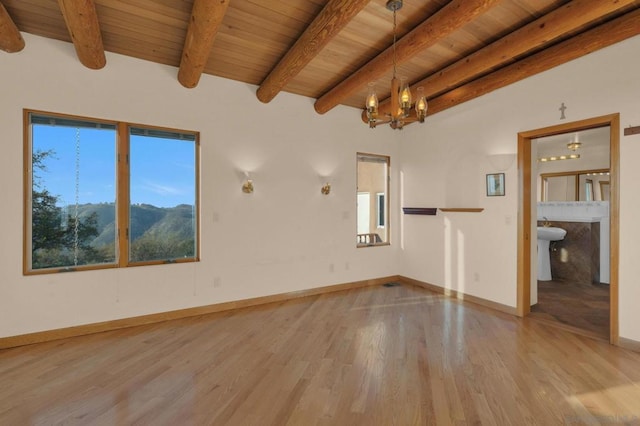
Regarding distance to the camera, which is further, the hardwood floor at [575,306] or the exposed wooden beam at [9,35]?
the hardwood floor at [575,306]

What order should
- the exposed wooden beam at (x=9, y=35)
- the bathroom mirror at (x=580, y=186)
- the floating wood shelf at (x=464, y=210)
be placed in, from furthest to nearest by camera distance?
1. the bathroom mirror at (x=580, y=186)
2. the floating wood shelf at (x=464, y=210)
3. the exposed wooden beam at (x=9, y=35)

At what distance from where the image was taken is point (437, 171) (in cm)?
507

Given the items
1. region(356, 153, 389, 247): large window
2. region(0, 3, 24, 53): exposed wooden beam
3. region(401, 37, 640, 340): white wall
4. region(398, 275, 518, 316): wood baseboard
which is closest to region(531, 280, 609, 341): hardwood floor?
region(398, 275, 518, 316): wood baseboard

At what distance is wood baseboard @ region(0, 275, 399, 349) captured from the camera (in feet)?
10.1

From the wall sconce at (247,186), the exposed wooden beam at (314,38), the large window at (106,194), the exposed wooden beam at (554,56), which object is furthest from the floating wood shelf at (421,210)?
the large window at (106,194)

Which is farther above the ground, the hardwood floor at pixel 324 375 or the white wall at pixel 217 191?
the white wall at pixel 217 191

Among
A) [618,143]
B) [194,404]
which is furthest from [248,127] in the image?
[618,143]

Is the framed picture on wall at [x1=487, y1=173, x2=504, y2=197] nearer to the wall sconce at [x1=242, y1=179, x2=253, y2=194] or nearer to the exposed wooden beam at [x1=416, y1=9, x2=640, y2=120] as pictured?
the exposed wooden beam at [x1=416, y1=9, x2=640, y2=120]

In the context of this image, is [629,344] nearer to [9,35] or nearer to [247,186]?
[247,186]

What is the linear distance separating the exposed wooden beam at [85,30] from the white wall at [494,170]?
457cm

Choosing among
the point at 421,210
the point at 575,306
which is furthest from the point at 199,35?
the point at 575,306

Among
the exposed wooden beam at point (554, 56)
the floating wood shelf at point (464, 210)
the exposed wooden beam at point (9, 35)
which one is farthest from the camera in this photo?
the floating wood shelf at point (464, 210)

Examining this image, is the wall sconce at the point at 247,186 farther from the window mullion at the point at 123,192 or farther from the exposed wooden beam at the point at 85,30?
the exposed wooden beam at the point at 85,30

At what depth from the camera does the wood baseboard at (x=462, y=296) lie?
4.00 meters
